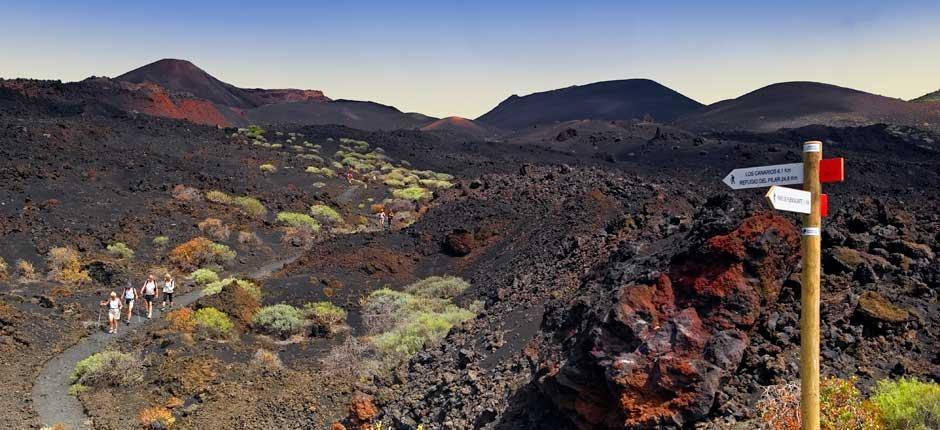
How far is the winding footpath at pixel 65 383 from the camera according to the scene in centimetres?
1275

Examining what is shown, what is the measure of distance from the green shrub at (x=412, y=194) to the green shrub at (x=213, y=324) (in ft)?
68.6

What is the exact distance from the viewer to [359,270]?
74.9 feet

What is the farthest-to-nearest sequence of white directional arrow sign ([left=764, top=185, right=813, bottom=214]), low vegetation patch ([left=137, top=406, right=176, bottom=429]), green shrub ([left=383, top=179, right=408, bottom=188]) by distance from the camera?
green shrub ([left=383, top=179, right=408, bottom=188])
low vegetation patch ([left=137, top=406, right=176, bottom=429])
white directional arrow sign ([left=764, top=185, right=813, bottom=214])

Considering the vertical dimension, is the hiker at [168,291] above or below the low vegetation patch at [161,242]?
below

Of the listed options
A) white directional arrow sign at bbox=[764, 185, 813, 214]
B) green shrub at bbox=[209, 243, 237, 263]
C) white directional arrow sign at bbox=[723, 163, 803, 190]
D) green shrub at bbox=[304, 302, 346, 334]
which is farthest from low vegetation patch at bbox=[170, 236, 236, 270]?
white directional arrow sign at bbox=[764, 185, 813, 214]

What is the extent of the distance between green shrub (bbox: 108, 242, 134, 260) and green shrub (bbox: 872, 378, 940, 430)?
872 inches

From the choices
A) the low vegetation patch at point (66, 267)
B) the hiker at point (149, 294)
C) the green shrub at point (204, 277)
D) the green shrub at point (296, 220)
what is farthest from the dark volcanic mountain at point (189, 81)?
the hiker at point (149, 294)

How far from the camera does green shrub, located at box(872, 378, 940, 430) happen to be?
6.68m

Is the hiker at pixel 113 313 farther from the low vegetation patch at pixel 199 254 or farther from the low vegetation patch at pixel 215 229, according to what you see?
the low vegetation patch at pixel 215 229

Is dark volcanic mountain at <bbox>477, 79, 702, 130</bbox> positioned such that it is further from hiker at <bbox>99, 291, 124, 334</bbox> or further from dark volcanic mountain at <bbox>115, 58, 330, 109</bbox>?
hiker at <bbox>99, 291, 124, 334</bbox>

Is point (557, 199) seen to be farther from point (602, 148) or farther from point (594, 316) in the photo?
point (602, 148)

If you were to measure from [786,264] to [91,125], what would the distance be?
4036cm

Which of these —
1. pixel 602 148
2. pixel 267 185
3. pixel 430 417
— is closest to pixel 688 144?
pixel 602 148

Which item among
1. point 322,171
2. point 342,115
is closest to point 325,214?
point 322,171
